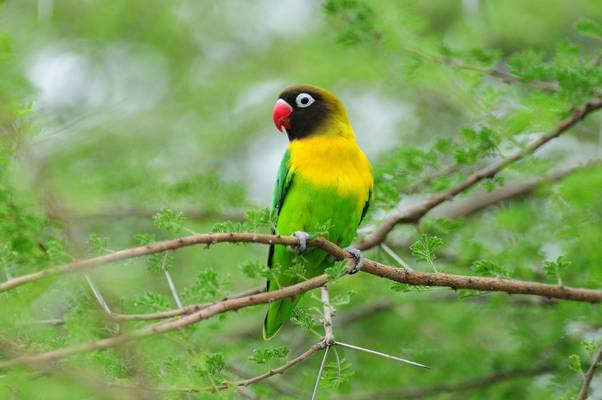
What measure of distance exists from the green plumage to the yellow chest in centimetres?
5

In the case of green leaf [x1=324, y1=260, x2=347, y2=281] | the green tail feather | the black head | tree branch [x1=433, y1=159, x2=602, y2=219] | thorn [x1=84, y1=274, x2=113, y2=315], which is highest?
thorn [x1=84, y1=274, x2=113, y2=315]

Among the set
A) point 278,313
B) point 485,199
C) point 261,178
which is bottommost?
point 261,178

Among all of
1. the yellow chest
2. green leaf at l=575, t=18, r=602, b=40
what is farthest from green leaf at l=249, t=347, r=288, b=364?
green leaf at l=575, t=18, r=602, b=40

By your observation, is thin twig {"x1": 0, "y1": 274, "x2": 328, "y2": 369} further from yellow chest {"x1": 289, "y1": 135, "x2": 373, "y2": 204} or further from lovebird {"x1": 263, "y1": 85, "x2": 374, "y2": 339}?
yellow chest {"x1": 289, "y1": 135, "x2": 373, "y2": 204}

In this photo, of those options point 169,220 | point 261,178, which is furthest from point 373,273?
point 261,178

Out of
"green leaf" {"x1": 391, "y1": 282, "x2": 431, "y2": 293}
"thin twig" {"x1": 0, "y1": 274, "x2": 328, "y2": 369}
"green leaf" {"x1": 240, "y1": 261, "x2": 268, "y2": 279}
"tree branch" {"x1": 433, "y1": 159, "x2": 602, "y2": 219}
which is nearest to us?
"thin twig" {"x1": 0, "y1": 274, "x2": 328, "y2": 369}

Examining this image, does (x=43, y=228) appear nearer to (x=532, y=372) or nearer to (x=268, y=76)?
(x=532, y=372)

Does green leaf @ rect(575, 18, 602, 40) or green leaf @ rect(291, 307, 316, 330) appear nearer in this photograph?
green leaf @ rect(291, 307, 316, 330)

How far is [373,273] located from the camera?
3.56m

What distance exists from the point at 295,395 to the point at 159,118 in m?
5.24

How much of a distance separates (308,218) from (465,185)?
96cm

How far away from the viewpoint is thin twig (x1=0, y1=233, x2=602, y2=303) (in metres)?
2.85

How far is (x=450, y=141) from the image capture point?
4.95m

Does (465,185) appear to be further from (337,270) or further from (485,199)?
(485,199)
